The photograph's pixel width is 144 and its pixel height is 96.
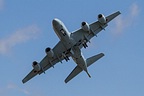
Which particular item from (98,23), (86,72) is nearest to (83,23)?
(98,23)

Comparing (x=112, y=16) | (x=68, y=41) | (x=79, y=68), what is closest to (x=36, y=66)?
(x=79, y=68)

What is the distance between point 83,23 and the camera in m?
93.2

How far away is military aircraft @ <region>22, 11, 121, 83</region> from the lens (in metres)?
91.3

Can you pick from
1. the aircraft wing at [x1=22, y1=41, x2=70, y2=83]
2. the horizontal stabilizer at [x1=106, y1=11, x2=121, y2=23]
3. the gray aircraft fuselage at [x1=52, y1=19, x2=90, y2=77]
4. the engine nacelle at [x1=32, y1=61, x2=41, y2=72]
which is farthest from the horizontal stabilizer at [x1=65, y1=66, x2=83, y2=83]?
the horizontal stabilizer at [x1=106, y1=11, x2=121, y2=23]

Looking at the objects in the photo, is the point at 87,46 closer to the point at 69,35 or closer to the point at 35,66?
the point at 69,35

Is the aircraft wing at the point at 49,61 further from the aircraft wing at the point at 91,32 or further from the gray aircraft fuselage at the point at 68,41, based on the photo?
the aircraft wing at the point at 91,32

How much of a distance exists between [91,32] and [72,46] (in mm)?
4838

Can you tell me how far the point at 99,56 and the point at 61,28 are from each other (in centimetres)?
1200

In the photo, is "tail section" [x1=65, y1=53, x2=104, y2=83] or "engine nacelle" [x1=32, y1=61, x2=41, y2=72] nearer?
"tail section" [x1=65, y1=53, x2=104, y2=83]

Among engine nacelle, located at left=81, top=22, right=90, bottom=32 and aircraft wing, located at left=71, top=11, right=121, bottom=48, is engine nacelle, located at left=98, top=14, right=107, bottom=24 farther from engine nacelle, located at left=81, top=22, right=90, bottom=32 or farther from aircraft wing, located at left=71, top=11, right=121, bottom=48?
engine nacelle, located at left=81, top=22, right=90, bottom=32

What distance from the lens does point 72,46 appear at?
93375 mm

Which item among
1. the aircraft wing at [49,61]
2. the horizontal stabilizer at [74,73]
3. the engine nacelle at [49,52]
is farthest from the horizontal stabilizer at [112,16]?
the engine nacelle at [49,52]

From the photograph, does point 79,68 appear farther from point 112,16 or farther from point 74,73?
point 112,16

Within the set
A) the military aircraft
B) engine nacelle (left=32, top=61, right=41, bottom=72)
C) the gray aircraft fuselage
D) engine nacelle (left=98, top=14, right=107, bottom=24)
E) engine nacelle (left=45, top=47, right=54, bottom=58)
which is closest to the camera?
the gray aircraft fuselage
